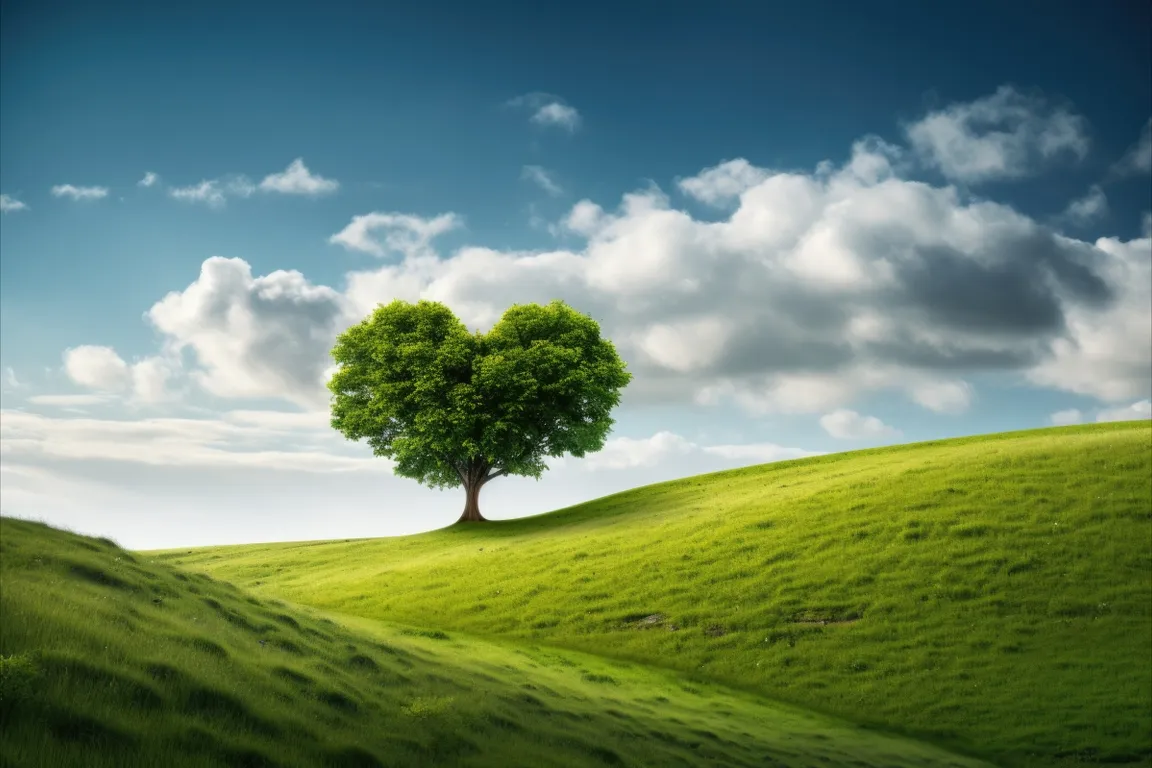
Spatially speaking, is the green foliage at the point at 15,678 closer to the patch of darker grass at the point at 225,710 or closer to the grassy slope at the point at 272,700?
the grassy slope at the point at 272,700

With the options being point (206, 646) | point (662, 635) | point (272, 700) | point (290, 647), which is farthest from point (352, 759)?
point (662, 635)

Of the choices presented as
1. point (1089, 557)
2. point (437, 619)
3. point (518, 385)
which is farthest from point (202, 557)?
point (1089, 557)

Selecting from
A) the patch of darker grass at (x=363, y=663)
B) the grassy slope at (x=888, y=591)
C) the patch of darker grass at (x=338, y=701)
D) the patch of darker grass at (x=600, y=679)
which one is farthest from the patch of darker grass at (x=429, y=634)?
the patch of darker grass at (x=338, y=701)

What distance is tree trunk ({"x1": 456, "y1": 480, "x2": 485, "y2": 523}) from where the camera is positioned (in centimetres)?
6144

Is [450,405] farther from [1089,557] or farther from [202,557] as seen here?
[1089,557]

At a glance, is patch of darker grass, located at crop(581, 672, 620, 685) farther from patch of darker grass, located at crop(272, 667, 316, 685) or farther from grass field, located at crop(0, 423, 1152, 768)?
patch of darker grass, located at crop(272, 667, 316, 685)

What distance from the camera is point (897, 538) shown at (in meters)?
35.1

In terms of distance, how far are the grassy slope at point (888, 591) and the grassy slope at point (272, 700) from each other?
387 cm

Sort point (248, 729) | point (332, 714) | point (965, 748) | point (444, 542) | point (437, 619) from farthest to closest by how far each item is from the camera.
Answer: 1. point (444, 542)
2. point (437, 619)
3. point (965, 748)
4. point (332, 714)
5. point (248, 729)

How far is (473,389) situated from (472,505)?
37.6 ft

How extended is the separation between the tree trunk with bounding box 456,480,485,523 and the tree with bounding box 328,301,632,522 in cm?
10

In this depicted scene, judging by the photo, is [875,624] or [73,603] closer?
[73,603]

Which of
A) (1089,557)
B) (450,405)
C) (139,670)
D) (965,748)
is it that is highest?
(450,405)

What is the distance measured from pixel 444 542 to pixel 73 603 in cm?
4357
